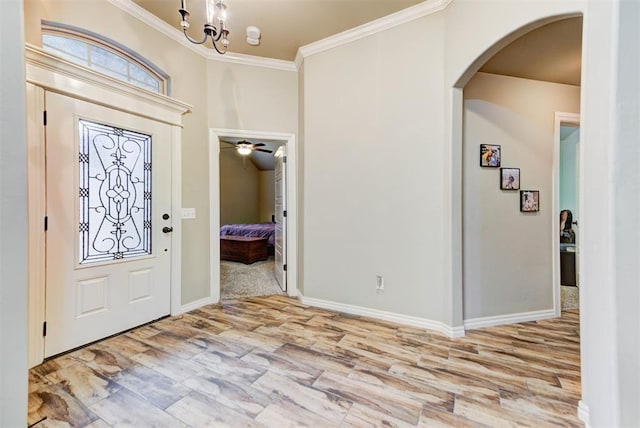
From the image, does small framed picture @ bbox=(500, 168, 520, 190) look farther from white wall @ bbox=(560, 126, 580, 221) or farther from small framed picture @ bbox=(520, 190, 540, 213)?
white wall @ bbox=(560, 126, 580, 221)

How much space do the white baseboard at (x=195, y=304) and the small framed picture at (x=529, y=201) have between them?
360 cm

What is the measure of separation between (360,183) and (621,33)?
1974 mm

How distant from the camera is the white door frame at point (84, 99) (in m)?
1.88

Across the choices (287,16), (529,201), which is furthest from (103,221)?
(529,201)

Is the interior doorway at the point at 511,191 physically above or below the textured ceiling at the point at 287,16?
below

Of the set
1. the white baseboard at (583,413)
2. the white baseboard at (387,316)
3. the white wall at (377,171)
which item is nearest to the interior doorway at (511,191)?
the white baseboard at (387,316)

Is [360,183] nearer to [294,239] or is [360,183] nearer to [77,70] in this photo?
[294,239]

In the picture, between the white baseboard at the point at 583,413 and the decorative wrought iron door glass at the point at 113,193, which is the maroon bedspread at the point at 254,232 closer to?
the decorative wrought iron door glass at the point at 113,193

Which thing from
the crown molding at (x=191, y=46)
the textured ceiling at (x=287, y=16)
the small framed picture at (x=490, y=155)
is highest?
the textured ceiling at (x=287, y=16)

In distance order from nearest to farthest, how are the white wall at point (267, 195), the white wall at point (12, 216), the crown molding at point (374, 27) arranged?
1. the white wall at point (12, 216)
2. the crown molding at point (374, 27)
3. the white wall at point (267, 195)

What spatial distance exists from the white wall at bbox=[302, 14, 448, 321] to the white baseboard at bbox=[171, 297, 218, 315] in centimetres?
116

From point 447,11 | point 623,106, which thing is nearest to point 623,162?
point 623,106

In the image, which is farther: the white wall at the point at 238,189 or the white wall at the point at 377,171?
the white wall at the point at 238,189

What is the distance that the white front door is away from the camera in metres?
2.05
